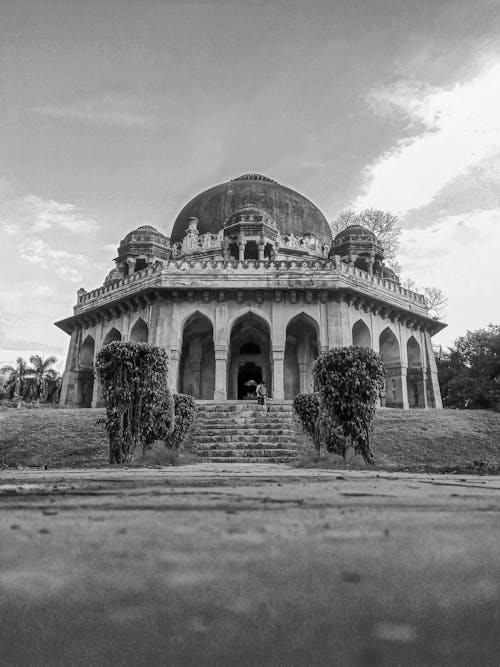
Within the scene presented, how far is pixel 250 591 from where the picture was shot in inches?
38.5

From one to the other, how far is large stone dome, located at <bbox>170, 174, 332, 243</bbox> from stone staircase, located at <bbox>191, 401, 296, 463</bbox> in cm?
1328

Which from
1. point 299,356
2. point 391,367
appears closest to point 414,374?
point 391,367

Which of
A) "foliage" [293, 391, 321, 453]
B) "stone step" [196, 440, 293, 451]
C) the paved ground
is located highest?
"foliage" [293, 391, 321, 453]

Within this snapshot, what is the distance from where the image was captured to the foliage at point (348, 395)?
30.0ft

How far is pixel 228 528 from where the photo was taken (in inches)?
52.5

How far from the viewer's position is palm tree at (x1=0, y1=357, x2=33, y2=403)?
4122cm

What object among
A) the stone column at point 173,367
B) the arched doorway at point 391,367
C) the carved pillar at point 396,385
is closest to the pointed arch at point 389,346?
the arched doorway at point 391,367

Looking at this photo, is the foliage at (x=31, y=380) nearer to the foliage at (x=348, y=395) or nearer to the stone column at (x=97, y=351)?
the stone column at (x=97, y=351)

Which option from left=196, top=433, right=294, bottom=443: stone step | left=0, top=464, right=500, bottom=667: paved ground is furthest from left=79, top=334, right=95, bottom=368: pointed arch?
left=0, top=464, right=500, bottom=667: paved ground

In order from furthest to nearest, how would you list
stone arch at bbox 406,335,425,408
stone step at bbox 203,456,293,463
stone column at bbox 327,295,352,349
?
stone arch at bbox 406,335,425,408 → stone column at bbox 327,295,352,349 → stone step at bbox 203,456,293,463

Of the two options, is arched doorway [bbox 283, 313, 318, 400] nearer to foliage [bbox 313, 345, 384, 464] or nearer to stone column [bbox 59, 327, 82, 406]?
stone column [bbox 59, 327, 82, 406]

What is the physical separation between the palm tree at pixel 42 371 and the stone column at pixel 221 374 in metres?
25.0

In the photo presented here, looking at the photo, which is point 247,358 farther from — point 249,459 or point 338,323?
point 249,459

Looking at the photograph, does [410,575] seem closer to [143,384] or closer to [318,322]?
[143,384]
